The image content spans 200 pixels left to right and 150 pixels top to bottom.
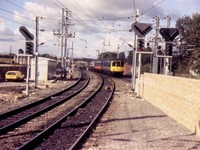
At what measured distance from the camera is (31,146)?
38.0ft

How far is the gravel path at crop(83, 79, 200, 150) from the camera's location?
12.0 metres

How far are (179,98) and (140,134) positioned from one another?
4126 mm

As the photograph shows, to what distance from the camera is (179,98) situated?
57.7ft

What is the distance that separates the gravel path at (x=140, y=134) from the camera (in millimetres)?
12008

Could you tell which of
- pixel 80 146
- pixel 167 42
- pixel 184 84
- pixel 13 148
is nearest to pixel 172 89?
pixel 184 84

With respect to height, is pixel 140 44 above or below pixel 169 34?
below

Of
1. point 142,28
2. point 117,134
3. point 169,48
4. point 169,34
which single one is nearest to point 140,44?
point 142,28

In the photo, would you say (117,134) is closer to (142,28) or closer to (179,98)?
(179,98)

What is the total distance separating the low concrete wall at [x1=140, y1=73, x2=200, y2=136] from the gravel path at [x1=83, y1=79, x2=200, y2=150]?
35cm

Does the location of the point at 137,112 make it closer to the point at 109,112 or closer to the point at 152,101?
the point at 109,112

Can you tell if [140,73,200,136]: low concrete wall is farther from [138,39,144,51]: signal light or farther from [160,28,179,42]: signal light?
[160,28,179,42]: signal light

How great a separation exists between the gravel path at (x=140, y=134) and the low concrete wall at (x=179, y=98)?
352mm

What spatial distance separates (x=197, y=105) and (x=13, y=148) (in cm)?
648

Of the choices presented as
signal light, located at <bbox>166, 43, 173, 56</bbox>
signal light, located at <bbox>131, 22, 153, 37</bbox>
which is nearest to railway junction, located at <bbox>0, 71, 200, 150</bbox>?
signal light, located at <bbox>166, 43, 173, 56</bbox>
